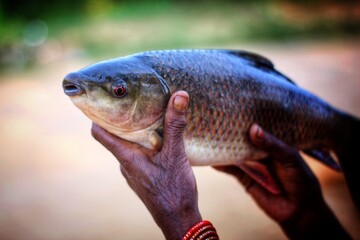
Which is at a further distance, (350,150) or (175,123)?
(350,150)

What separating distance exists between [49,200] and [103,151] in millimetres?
1641

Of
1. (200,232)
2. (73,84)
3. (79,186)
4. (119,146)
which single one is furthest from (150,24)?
(200,232)

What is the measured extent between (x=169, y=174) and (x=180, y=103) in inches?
14.4

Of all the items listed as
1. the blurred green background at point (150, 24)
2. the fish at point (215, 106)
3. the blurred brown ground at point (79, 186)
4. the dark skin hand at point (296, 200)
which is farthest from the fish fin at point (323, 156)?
the blurred green background at point (150, 24)

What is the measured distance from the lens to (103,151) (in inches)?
291

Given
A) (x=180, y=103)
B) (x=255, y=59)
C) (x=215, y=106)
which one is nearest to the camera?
(x=180, y=103)

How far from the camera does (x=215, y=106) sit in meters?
2.24

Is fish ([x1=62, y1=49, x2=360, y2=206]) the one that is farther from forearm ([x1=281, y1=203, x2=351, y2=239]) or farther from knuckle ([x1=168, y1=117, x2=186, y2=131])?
forearm ([x1=281, y1=203, x2=351, y2=239])

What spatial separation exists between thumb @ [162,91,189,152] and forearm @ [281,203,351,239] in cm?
120

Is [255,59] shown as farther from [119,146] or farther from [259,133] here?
[119,146]

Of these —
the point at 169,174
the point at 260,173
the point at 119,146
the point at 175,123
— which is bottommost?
the point at 260,173

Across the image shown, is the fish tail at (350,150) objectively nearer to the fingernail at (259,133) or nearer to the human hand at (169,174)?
the fingernail at (259,133)

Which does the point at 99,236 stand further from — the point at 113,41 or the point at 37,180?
the point at 113,41

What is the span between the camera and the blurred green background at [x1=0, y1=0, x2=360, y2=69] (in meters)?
15.4
